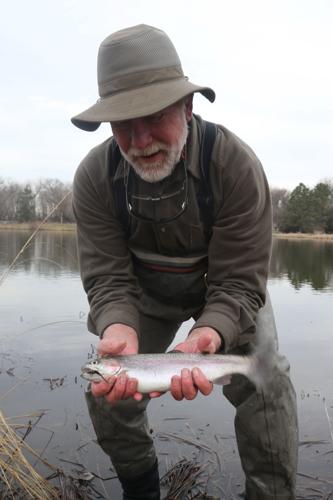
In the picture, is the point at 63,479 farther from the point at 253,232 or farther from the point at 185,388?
the point at 253,232

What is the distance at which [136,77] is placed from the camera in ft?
11.4

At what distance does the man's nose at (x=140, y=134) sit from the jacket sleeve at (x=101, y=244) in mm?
586

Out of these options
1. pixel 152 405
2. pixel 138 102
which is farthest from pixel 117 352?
pixel 152 405

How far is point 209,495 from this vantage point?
411 cm

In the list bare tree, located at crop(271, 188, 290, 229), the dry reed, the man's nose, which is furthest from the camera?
bare tree, located at crop(271, 188, 290, 229)

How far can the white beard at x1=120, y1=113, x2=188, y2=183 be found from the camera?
358 centimetres

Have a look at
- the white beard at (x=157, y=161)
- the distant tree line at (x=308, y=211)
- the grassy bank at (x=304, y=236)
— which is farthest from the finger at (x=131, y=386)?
the distant tree line at (x=308, y=211)

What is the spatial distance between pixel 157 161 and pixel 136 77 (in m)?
0.57

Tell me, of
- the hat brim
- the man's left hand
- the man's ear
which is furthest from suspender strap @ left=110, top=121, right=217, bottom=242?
the man's left hand

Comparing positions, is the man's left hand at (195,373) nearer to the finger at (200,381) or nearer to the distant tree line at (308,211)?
the finger at (200,381)

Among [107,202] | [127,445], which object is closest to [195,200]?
[107,202]

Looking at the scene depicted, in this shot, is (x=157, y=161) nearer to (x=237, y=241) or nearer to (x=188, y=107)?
(x=188, y=107)

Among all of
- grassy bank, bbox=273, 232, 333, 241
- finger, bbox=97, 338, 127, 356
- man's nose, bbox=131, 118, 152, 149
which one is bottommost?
grassy bank, bbox=273, 232, 333, 241

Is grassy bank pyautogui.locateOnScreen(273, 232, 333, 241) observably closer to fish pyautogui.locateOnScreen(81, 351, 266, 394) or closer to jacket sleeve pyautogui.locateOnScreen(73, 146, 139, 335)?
jacket sleeve pyautogui.locateOnScreen(73, 146, 139, 335)
